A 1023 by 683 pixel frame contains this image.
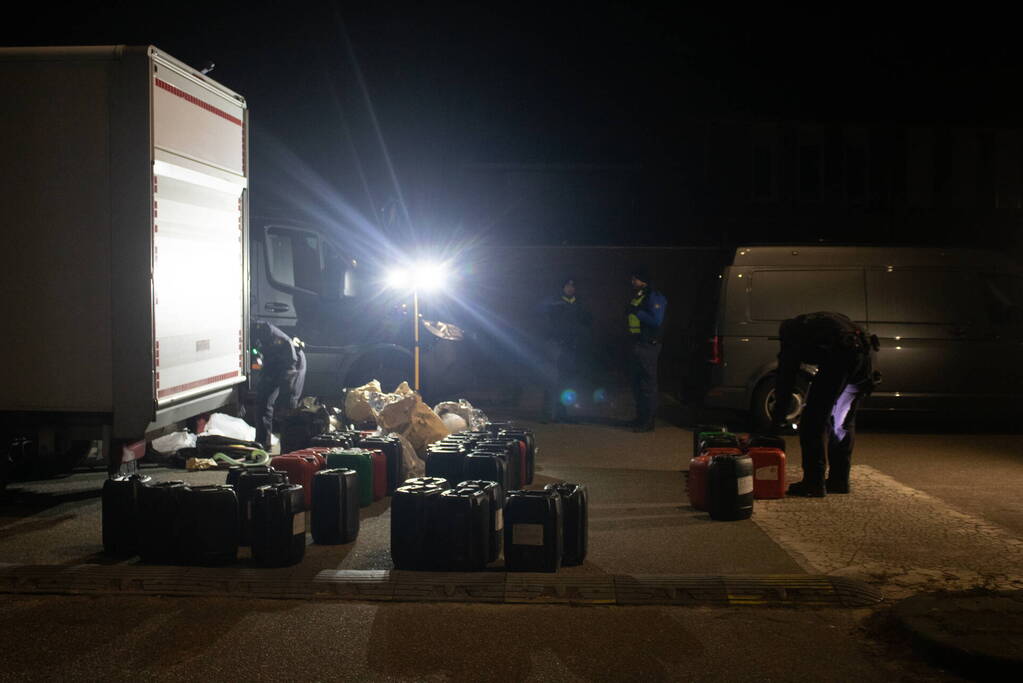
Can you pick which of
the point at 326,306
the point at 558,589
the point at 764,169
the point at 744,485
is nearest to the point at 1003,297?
the point at 744,485

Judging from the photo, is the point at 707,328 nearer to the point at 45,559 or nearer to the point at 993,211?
the point at 45,559

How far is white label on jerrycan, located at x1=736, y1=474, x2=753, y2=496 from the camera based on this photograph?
25.2 feet

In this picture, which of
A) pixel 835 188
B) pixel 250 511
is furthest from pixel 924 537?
pixel 835 188

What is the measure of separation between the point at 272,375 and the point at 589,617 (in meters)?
6.64

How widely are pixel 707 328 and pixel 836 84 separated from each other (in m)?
13.3

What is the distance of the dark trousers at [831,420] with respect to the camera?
8742 mm

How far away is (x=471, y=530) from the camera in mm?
6109

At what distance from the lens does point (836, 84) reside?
23.5 meters

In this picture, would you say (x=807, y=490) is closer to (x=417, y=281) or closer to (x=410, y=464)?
(x=410, y=464)

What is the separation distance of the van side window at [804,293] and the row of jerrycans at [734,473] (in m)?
3.54

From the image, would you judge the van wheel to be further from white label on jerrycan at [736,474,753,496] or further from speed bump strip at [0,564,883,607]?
speed bump strip at [0,564,883,607]

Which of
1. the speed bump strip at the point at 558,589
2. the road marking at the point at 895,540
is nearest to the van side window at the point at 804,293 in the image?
the road marking at the point at 895,540

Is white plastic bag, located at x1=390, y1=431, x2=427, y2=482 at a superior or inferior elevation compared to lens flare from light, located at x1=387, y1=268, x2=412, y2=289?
inferior

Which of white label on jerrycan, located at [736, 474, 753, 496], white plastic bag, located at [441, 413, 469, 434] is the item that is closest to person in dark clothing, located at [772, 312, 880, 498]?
white label on jerrycan, located at [736, 474, 753, 496]
